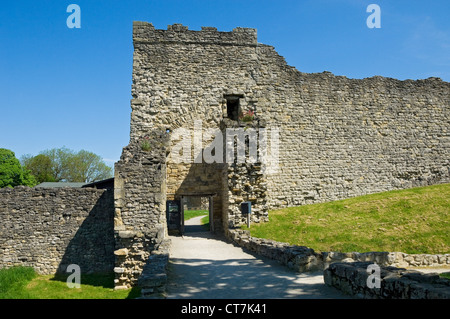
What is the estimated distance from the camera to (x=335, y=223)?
48.2ft

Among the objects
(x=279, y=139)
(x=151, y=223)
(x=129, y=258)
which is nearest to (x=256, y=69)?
(x=279, y=139)

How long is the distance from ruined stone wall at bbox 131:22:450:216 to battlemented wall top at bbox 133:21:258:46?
2.1 inches

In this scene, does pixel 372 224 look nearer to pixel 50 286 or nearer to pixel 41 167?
pixel 50 286

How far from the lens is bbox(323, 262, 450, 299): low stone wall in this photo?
4898 millimetres

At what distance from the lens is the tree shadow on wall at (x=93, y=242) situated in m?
15.7

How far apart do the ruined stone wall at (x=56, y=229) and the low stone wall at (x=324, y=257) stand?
25.7 ft

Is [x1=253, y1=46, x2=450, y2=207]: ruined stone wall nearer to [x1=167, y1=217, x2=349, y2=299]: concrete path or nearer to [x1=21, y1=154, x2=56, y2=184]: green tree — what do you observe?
[x1=167, y1=217, x2=349, y2=299]: concrete path

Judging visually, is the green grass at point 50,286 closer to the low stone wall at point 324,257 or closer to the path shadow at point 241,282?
the path shadow at point 241,282

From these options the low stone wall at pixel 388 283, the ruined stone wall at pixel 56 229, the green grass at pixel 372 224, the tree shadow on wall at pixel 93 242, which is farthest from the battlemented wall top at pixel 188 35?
the low stone wall at pixel 388 283

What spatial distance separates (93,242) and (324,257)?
36.1 feet

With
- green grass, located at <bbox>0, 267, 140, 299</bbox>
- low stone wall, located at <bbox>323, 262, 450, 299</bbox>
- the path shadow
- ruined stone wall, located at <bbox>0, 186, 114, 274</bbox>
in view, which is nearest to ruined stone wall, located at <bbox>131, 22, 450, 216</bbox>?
ruined stone wall, located at <bbox>0, 186, 114, 274</bbox>

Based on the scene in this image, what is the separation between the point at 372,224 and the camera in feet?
45.8

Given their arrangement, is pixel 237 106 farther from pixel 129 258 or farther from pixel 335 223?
pixel 129 258

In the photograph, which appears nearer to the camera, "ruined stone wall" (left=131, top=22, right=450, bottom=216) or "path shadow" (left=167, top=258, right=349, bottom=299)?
"path shadow" (left=167, top=258, right=349, bottom=299)
